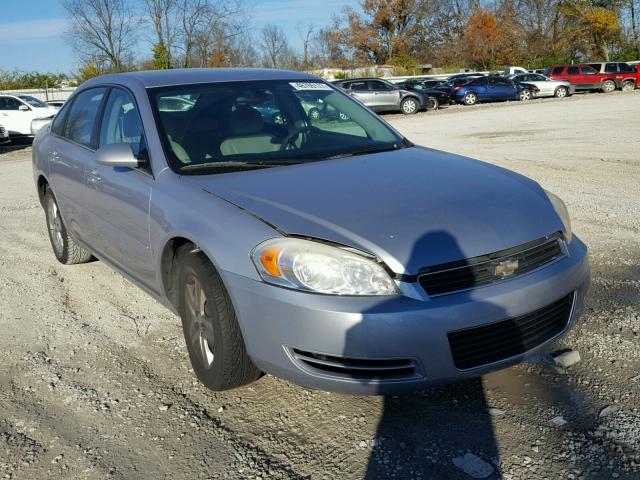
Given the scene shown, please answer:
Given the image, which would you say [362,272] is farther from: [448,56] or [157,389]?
[448,56]

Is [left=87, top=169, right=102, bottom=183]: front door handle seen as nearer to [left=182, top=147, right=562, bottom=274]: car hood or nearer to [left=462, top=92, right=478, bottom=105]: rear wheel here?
[left=182, top=147, right=562, bottom=274]: car hood

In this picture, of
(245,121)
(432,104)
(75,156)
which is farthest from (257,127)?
(432,104)

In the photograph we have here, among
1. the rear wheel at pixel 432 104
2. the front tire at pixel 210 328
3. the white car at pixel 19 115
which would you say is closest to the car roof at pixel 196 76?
Result: the front tire at pixel 210 328

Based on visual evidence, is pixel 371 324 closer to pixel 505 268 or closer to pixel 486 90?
pixel 505 268

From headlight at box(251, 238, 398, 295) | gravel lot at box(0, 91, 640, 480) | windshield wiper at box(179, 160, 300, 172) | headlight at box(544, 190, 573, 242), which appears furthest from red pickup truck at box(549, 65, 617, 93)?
headlight at box(251, 238, 398, 295)

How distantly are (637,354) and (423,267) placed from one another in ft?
5.41

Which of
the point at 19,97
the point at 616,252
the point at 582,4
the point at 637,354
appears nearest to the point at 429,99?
the point at 19,97

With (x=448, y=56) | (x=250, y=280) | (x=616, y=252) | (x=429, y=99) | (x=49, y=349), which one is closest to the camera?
(x=250, y=280)

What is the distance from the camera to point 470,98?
3203 cm

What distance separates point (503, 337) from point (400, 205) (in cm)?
76

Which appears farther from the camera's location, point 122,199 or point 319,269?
point 122,199

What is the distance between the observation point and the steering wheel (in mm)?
4032

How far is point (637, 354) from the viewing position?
363cm

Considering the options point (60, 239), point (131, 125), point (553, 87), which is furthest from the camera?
point (553, 87)
